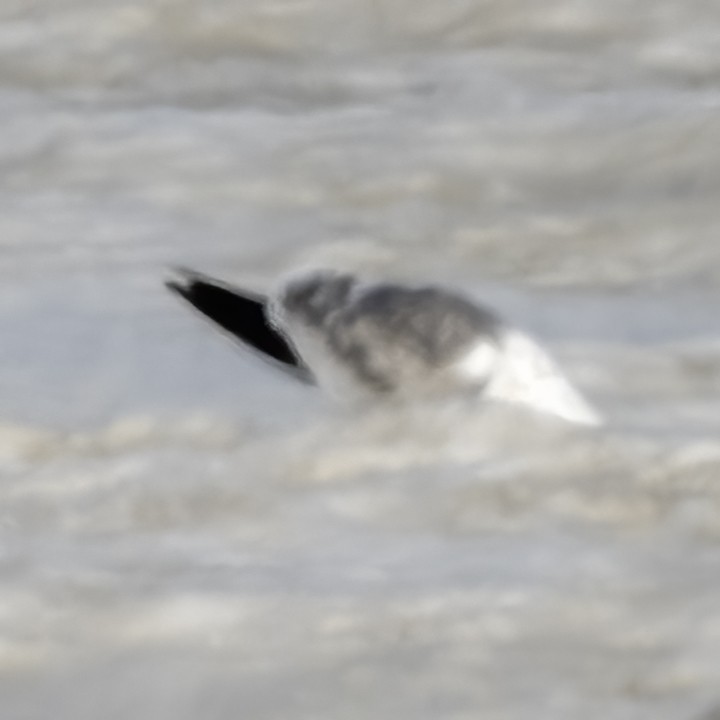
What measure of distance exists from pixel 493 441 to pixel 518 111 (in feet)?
4.87

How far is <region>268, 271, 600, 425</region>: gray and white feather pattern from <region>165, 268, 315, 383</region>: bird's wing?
0.38 feet

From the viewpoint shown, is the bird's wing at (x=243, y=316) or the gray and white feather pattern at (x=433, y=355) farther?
the bird's wing at (x=243, y=316)

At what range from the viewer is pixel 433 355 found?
312 cm

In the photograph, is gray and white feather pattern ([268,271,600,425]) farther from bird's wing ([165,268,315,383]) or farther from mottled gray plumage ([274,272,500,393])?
bird's wing ([165,268,315,383])

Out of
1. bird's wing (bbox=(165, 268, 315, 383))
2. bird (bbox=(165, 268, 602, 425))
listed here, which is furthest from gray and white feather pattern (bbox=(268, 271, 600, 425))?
bird's wing (bbox=(165, 268, 315, 383))

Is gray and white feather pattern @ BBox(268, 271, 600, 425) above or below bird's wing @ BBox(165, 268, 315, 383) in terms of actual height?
below

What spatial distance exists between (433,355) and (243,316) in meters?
0.38

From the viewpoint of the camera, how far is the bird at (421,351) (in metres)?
3.11

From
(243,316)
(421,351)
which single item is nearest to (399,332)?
(421,351)

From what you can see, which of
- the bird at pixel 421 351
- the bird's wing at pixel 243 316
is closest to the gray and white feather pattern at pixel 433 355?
the bird at pixel 421 351

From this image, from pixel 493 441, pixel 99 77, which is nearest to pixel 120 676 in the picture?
pixel 493 441

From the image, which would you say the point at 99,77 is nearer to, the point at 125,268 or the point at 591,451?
the point at 125,268

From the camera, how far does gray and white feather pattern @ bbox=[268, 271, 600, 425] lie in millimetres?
3109

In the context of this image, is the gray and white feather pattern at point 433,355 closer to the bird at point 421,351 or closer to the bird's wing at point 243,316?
the bird at point 421,351
